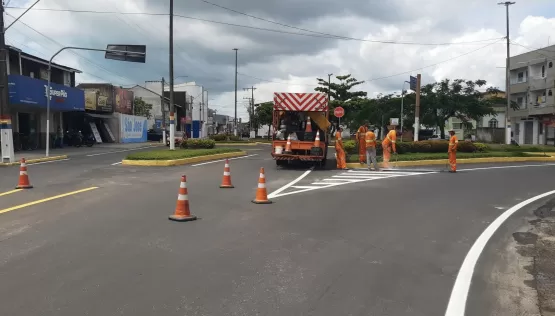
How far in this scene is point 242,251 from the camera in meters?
6.63

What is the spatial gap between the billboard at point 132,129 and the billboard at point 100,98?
1.89 metres

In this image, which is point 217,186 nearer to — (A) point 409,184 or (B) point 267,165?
(A) point 409,184

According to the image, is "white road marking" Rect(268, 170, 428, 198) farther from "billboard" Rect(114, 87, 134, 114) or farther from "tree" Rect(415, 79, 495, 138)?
"billboard" Rect(114, 87, 134, 114)

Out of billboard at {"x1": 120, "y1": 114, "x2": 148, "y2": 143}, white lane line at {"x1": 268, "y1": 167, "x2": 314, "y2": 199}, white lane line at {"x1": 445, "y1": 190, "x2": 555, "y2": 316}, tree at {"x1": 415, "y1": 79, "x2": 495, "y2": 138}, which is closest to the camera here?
white lane line at {"x1": 445, "y1": 190, "x2": 555, "y2": 316}

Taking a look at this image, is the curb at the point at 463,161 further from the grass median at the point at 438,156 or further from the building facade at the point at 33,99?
the building facade at the point at 33,99

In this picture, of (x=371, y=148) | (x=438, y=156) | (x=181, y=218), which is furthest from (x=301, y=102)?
(x=181, y=218)

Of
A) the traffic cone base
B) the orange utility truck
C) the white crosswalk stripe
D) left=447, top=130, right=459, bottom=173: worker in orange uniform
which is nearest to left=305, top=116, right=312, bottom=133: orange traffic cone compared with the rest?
the orange utility truck

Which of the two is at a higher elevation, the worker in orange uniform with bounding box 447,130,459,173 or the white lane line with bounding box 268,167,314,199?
the worker in orange uniform with bounding box 447,130,459,173

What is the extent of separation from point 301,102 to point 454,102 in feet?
78.3

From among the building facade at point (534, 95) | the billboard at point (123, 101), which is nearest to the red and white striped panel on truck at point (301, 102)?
the billboard at point (123, 101)

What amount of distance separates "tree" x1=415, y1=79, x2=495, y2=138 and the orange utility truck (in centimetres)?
2280

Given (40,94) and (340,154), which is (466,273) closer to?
(340,154)

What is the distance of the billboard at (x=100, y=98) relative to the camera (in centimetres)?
4166

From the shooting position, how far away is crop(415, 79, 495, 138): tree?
130ft
